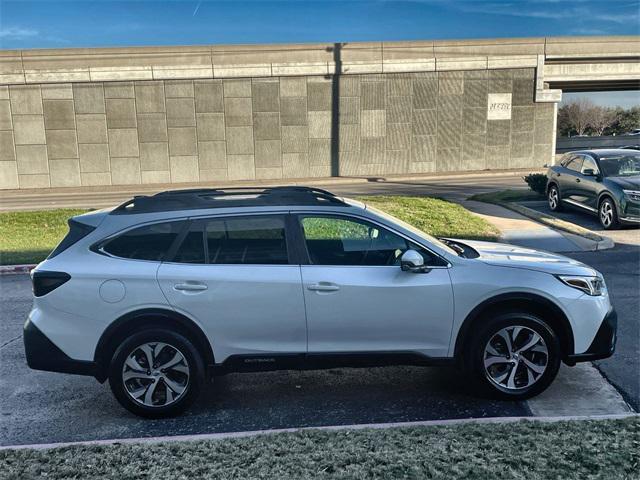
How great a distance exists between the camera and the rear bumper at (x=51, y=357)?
4.36 meters

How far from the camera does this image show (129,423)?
14.4 feet

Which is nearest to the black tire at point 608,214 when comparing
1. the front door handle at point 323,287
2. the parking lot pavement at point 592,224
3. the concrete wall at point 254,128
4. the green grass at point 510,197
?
the parking lot pavement at point 592,224

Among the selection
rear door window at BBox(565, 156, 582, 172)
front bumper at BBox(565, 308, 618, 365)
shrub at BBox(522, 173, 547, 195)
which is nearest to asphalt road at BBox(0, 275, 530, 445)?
front bumper at BBox(565, 308, 618, 365)

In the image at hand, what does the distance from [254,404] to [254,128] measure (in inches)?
1074

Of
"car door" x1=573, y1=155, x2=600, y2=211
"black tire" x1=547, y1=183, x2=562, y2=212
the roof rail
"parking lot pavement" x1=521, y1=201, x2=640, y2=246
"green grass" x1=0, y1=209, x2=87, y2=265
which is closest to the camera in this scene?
the roof rail

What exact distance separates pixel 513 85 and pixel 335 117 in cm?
1015

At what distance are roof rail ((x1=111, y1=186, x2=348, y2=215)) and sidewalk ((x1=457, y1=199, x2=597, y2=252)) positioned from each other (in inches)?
277

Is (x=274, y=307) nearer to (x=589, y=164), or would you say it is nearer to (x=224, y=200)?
(x=224, y=200)

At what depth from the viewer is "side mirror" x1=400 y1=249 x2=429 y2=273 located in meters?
4.33

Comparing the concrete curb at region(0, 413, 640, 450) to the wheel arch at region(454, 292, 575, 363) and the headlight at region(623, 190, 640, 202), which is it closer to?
the wheel arch at region(454, 292, 575, 363)

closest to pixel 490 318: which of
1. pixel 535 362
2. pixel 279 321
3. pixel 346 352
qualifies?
pixel 535 362

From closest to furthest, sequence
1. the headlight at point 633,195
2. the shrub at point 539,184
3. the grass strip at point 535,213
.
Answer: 1. the grass strip at point 535,213
2. the headlight at point 633,195
3. the shrub at point 539,184

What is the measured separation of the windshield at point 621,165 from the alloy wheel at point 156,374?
11487 mm

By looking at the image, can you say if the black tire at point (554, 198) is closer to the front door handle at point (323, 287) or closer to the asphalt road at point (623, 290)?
the asphalt road at point (623, 290)
